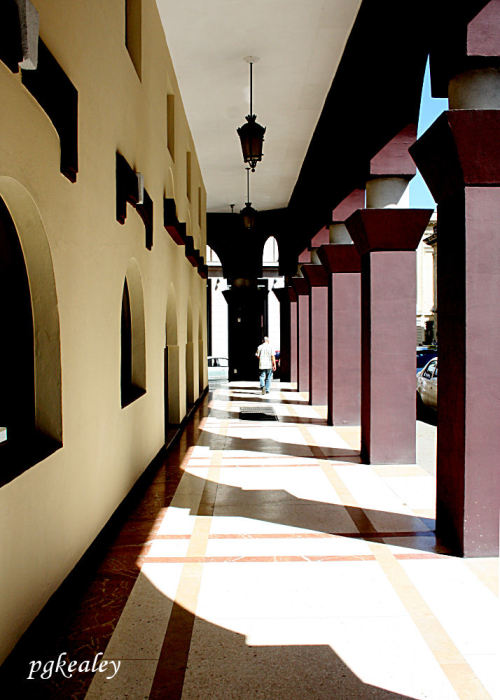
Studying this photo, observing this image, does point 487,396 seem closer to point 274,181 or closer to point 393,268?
point 393,268

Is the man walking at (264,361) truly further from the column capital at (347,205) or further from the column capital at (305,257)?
the column capital at (347,205)

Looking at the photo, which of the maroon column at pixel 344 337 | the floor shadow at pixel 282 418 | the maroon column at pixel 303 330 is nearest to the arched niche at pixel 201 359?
the maroon column at pixel 303 330

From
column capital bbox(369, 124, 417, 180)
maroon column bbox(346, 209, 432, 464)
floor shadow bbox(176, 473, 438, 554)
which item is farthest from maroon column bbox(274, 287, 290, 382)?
floor shadow bbox(176, 473, 438, 554)

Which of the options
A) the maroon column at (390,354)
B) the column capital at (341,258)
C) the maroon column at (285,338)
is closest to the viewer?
the maroon column at (390,354)

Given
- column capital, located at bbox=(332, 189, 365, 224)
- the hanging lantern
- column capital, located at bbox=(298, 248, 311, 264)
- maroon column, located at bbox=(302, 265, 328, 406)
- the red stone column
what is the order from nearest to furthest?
the red stone column → the hanging lantern → column capital, located at bbox=(332, 189, 365, 224) → maroon column, located at bbox=(302, 265, 328, 406) → column capital, located at bbox=(298, 248, 311, 264)

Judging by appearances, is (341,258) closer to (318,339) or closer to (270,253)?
(318,339)

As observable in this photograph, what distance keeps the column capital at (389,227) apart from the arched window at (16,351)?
182 inches

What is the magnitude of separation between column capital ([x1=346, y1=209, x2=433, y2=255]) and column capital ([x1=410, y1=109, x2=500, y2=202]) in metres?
2.53

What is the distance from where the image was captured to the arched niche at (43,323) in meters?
3.43

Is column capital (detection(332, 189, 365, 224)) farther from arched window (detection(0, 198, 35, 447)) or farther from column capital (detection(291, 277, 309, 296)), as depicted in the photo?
arched window (detection(0, 198, 35, 447))

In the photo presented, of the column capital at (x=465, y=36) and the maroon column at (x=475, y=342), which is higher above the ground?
the column capital at (x=465, y=36)

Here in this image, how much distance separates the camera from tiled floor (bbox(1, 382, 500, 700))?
290 cm

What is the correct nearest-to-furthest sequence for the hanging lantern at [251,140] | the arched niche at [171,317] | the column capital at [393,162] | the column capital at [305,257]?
the column capital at [393,162], the hanging lantern at [251,140], the arched niche at [171,317], the column capital at [305,257]

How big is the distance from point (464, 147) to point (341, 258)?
5.95 m
